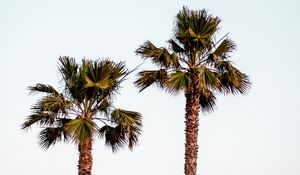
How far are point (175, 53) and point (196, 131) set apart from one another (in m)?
3.23

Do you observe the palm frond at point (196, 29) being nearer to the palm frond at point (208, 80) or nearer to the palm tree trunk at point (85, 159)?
the palm frond at point (208, 80)

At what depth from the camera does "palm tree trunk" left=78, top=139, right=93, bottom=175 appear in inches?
1079

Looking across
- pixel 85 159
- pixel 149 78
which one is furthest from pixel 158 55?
pixel 85 159

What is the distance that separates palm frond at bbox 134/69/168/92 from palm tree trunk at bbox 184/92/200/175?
119cm

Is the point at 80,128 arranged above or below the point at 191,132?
below

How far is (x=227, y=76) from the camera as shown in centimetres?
2888

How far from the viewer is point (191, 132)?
28.2 meters

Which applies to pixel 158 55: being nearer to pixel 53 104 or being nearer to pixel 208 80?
pixel 208 80

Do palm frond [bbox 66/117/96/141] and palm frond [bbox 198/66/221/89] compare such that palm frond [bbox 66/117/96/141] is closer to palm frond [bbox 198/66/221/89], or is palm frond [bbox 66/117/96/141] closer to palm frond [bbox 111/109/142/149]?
palm frond [bbox 111/109/142/149]

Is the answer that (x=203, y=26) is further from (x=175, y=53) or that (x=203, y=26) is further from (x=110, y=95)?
(x=110, y=95)

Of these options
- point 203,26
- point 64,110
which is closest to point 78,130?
point 64,110

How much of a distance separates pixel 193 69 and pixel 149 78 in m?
1.69

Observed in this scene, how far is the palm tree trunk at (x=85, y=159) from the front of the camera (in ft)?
89.9

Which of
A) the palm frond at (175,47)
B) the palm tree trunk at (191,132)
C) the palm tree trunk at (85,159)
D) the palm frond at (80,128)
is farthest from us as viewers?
the palm frond at (175,47)
